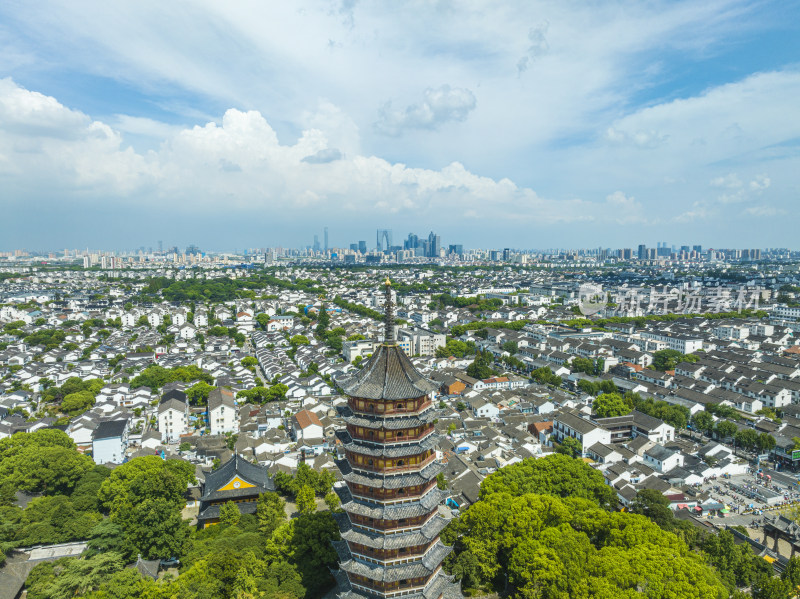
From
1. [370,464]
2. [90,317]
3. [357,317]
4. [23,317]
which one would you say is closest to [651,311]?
[357,317]

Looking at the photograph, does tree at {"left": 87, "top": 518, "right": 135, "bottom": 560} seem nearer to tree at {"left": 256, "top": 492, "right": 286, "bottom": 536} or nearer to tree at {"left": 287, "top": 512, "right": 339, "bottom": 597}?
tree at {"left": 256, "top": 492, "right": 286, "bottom": 536}

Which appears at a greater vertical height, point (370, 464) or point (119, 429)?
point (370, 464)

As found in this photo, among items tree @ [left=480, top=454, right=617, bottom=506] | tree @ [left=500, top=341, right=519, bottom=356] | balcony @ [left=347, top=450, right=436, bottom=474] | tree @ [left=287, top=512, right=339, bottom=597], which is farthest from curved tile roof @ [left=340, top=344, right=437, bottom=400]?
tree @ [left=500, top=341, right=519, bottom=356]

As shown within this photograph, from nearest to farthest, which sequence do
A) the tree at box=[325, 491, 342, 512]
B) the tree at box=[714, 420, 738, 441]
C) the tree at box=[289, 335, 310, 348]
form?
1. the tree at box=[325, 491, 342, 512]
2. the tree at box=[714, 420, 738, 441]
3. the tree at box=[289, 335, 310, 348]

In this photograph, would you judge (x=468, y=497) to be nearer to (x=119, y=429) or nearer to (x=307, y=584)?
(x=307, y=584)

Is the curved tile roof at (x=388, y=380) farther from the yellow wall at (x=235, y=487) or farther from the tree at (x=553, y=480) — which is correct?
the yellow wall at (x=235, y=487)

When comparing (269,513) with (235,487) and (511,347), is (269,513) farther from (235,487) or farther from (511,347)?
(511,347)

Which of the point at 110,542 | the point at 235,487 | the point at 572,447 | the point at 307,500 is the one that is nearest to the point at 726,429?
the point at 572,447
